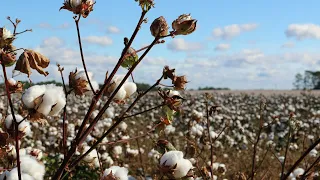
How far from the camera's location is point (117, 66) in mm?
1403

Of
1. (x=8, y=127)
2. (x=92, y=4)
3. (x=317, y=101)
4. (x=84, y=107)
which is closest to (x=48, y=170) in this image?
(x=8, y=127)

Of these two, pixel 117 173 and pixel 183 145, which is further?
pixel 183 145

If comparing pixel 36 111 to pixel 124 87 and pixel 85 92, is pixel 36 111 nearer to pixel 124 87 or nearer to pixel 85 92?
pixel 85 92

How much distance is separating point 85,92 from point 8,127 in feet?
1.07

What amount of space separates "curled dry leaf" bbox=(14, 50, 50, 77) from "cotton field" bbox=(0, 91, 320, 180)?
0.15 meters

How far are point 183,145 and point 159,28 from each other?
826 centimetres

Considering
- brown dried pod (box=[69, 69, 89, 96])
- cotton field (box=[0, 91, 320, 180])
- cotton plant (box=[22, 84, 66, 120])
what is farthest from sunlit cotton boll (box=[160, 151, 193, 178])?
cotton plant (box=[22, 84, 66, 120])

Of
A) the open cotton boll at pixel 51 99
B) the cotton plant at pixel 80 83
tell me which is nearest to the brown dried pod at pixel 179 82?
the cotton plant at pixel 80 83

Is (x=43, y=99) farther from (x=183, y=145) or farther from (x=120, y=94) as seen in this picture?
(x=183, y=145)

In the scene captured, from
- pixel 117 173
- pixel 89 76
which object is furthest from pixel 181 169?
pixel 89 76

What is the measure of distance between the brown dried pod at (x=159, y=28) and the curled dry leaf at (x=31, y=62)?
0.34 m

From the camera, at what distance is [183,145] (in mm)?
9594

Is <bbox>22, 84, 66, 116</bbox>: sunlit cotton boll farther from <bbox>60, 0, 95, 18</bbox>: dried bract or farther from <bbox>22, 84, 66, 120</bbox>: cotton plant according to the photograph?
<bbox>60, 0, 95, 18</bbox>: dried bract

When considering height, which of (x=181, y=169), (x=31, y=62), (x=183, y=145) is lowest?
(x=183, y=145)
